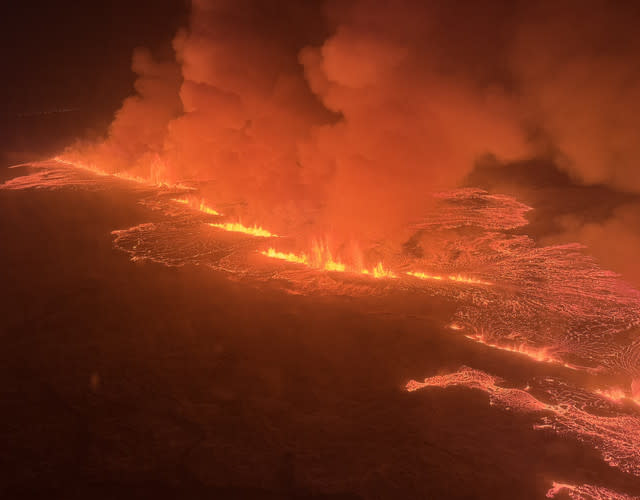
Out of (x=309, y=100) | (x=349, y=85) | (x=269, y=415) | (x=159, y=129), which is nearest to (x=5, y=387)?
(x=269, y=415)

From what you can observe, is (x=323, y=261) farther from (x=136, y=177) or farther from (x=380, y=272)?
(x=136, y=177)

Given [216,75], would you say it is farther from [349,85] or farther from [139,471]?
[139,471]

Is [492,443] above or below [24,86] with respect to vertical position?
below

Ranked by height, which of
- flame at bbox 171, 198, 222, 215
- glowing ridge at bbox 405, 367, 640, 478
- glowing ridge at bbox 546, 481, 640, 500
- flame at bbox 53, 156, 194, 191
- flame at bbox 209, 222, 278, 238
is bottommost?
glowing ridge at bbox 546, 481, 640, 500

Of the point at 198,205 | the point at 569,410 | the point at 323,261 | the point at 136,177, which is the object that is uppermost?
the point at 136,177

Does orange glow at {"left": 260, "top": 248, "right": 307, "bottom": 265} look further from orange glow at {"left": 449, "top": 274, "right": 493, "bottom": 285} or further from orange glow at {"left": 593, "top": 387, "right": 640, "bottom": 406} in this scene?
orange glow at {"left": 593, "top": 387, "right": 640, "bottom": 406}

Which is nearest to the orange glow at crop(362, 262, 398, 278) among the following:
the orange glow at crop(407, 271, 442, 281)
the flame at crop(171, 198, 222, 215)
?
the orange glow at crop(407, 271, 442, 281)

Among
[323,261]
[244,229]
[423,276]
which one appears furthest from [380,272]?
[244,229]
